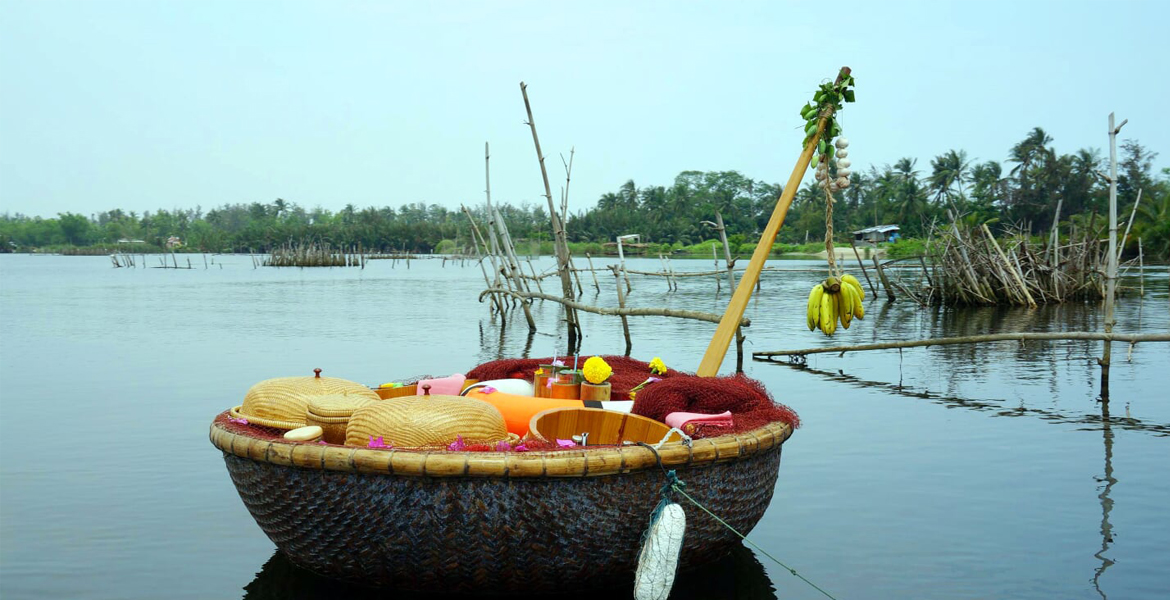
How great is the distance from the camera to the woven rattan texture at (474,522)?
11.5 feet

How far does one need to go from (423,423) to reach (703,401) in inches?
52.4

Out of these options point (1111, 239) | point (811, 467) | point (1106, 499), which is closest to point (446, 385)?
point (811, 467)

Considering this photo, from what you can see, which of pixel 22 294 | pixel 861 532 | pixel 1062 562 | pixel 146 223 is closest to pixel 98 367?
pixel 861 532

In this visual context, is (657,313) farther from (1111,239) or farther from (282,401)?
(282,401)

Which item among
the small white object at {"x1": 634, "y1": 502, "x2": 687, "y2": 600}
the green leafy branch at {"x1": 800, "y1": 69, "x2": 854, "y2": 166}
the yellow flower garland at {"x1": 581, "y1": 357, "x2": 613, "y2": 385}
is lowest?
the small white object at {"x1": 634, "y1": 502, "x2": 687, "y2": 600}

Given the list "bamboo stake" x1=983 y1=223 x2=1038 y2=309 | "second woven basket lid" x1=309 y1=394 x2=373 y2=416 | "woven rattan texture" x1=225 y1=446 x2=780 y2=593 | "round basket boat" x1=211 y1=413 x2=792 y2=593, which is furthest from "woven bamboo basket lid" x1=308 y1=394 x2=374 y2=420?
"bamboo stake" x1=983 y1=223 x2=1038 y2=309

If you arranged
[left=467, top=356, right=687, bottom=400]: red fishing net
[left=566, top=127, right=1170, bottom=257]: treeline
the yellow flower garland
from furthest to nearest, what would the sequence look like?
1. [left=566, top=127, right=1170, bottom=257]: treeline
2. [left=467, top=356, right=687, bottom=400]: red fishing net
3. the yellow flower garland

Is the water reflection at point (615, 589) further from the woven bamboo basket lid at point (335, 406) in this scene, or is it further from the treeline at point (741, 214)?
the treeline at point (741, 214)

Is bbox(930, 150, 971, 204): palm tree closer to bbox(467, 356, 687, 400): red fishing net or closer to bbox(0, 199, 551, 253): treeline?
bbox(0, 199, 551, 253): treeline

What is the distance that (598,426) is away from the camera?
4328 mm

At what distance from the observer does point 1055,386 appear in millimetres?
10008

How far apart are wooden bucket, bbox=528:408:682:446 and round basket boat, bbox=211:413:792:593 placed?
0.50 meters

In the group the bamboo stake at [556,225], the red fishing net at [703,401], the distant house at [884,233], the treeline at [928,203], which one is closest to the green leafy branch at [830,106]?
the red fishing net at [703,401]

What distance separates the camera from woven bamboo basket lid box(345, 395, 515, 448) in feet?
12.2
